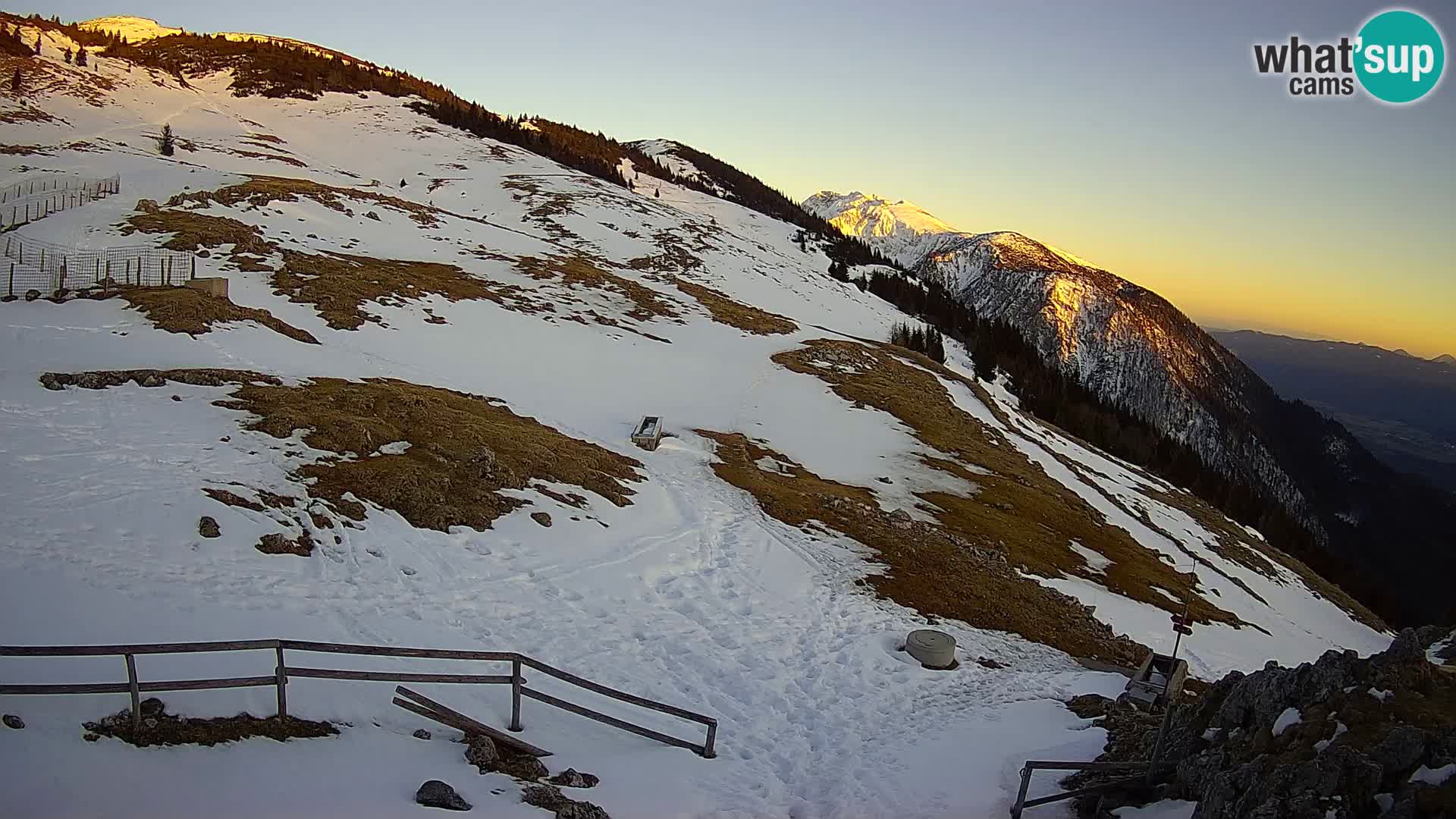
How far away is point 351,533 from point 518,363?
73.3ft

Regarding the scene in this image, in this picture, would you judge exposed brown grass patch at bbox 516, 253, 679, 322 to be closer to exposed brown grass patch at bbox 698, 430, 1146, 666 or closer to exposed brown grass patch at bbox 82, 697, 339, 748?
exposed brown grass patch at bbox 698, 430, 1146, 666

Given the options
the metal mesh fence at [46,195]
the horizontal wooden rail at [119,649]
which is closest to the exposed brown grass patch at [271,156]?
the metal mesh fence at [46,195]

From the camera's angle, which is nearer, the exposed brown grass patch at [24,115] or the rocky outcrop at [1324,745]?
the rocky outcrop at [1324,745]

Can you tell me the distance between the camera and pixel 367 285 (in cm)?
4062

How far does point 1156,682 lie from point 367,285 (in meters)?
39.8

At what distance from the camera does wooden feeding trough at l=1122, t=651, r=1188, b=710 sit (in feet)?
48.3

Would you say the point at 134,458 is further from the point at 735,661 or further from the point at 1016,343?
the point at 1016,343

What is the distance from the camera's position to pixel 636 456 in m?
30.1

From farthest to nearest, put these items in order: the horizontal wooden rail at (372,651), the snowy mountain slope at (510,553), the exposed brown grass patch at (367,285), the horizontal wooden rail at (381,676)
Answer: the exposed brown grass patch at (367,285) → the snowy mountain slope at (510,553) → the horizontal wooden rail at (381,676) → the horizontal wooden rail at (372,651)

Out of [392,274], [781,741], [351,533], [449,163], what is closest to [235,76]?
[449,163]

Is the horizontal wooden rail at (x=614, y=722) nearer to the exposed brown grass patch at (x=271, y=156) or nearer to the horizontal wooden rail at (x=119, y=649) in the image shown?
the horizontal wooden rail at (x=119, y=649)

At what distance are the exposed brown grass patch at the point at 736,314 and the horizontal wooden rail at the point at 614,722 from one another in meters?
47.9

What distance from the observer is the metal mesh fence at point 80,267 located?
95.2ft

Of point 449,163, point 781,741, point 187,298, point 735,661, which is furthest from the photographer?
point 449,163
